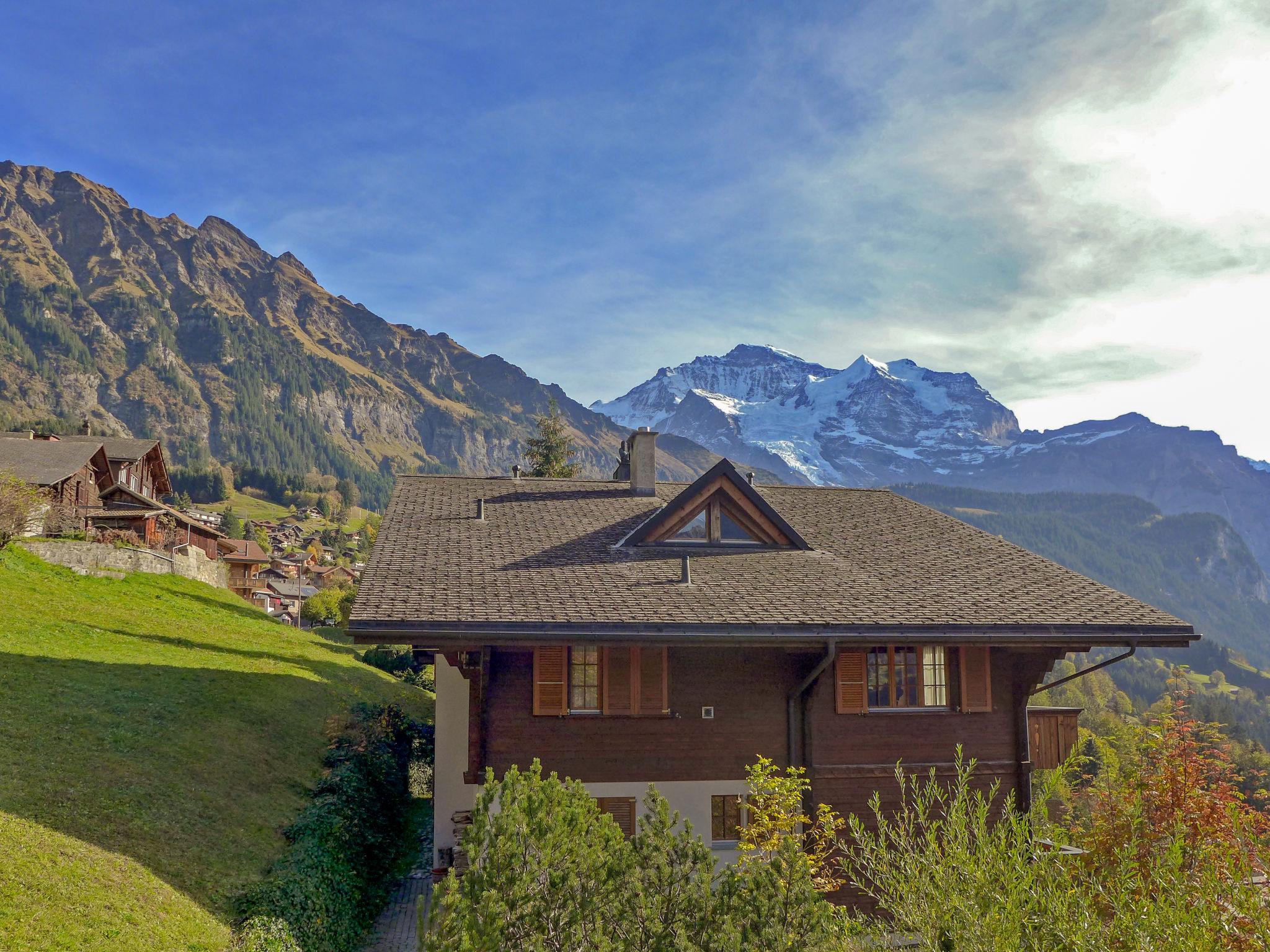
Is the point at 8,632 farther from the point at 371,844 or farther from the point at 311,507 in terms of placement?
the point at 311,507

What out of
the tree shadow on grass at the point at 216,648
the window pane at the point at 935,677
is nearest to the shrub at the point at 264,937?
the window pane at the point at 935,677

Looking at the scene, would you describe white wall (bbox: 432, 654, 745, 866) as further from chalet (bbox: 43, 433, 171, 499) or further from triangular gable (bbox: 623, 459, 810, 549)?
chalet (bbox: 43, 433, 171, 499)

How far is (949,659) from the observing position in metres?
15.0

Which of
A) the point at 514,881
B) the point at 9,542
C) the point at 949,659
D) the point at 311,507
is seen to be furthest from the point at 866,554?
the point at 311,507

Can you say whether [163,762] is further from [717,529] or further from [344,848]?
[717,529]

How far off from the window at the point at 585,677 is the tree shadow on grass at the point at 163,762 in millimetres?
5626

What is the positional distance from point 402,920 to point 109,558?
26.2m

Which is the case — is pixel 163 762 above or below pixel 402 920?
above

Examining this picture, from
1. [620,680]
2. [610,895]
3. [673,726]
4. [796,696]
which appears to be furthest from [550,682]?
[610,895]

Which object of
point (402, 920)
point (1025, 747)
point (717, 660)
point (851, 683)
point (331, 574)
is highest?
point (331, 574)

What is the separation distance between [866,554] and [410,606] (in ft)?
31.1

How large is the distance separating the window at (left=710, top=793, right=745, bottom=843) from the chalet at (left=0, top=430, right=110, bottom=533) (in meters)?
33.3

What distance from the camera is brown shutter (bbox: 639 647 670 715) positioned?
14102 mm

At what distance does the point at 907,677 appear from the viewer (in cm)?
1499
